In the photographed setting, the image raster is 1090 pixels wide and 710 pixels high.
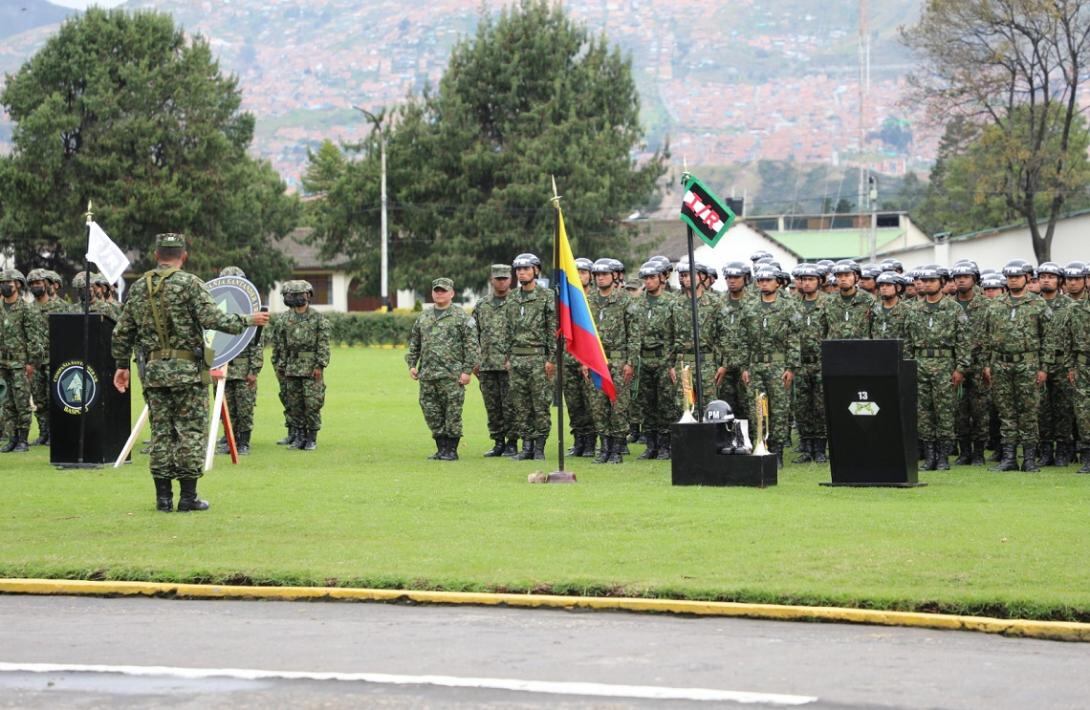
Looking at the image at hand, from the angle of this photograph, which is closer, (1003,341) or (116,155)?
(1003,341)

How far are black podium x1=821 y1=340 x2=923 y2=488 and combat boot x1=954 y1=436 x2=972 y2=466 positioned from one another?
3.14 meters

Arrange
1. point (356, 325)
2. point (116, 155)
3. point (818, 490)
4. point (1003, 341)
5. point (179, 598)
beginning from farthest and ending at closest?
point (116, 155)
point (356, 325)
point (1003, 341)
point (818, 490)
point (179, 598)

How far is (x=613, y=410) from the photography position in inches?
743

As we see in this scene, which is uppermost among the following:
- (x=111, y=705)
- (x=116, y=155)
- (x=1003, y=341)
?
(x=116, y=155)

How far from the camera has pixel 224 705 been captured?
737 cm

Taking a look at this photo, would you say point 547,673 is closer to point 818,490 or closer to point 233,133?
point 818,490

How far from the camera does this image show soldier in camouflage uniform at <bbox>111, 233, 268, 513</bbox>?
13711 mm

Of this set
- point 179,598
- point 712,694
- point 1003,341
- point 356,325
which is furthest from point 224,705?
point 356,325

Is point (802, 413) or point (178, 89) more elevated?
point (178, 89)

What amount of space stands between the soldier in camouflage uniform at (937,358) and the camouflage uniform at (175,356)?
796 centimetres

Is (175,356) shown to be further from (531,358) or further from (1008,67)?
(1008,67)

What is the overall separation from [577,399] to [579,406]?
13cm

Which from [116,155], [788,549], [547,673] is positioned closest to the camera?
[547,673]

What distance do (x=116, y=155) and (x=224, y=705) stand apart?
64.7 metres
